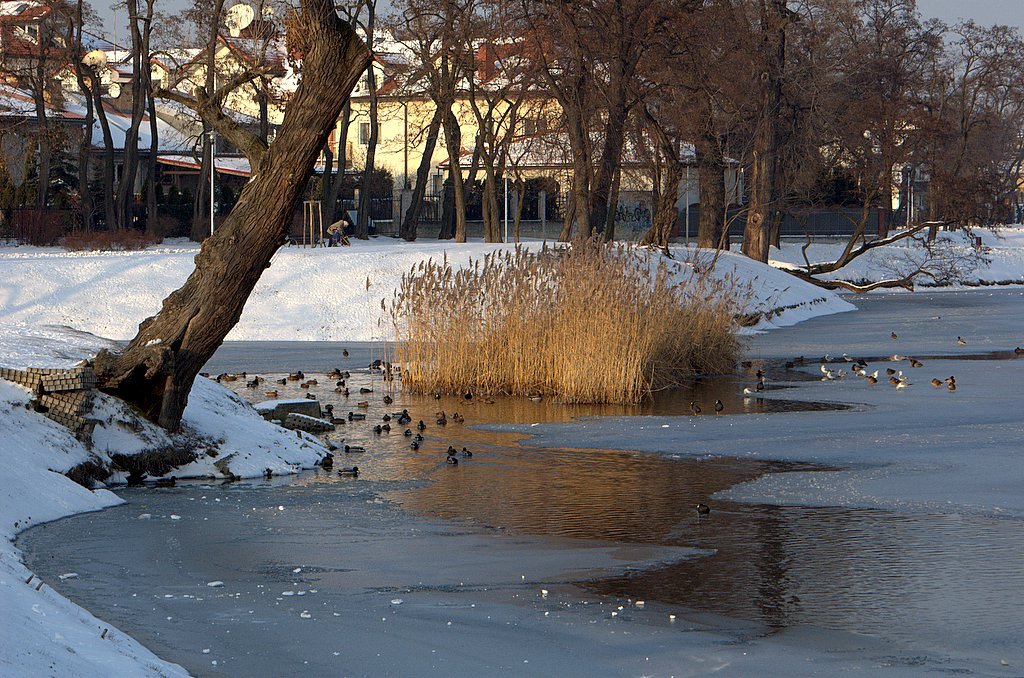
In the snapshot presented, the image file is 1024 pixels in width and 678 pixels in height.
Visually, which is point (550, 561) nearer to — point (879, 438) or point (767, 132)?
point (879, 438)

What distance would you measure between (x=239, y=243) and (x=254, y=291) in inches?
716

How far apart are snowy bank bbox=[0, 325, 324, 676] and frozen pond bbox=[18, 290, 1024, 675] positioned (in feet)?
1.06

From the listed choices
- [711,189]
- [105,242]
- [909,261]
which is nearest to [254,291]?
[105,242]

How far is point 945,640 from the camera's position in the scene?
24.0 ft

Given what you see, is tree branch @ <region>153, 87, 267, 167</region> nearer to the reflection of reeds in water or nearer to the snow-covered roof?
the reflection of reeds in water

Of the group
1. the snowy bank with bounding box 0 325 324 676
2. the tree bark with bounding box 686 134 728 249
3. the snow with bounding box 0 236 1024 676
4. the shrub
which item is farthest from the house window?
the snowy bank with bounding box 0 325 324 676

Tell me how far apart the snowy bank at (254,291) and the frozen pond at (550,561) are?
14257mm

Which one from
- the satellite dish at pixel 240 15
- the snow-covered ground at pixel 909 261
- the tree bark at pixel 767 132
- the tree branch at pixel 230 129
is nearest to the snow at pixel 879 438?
the tree branch at pixel 230 129

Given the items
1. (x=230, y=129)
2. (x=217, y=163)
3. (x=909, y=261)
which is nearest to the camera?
(x=230, y=129)

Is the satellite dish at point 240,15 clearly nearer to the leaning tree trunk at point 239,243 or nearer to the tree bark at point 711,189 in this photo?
the tree bark at point 711,189

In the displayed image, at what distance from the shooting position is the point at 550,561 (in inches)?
361

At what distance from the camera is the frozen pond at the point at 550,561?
724 cm

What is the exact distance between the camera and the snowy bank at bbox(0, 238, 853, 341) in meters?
29.0

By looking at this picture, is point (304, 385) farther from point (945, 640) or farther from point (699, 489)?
point (945, 640)
